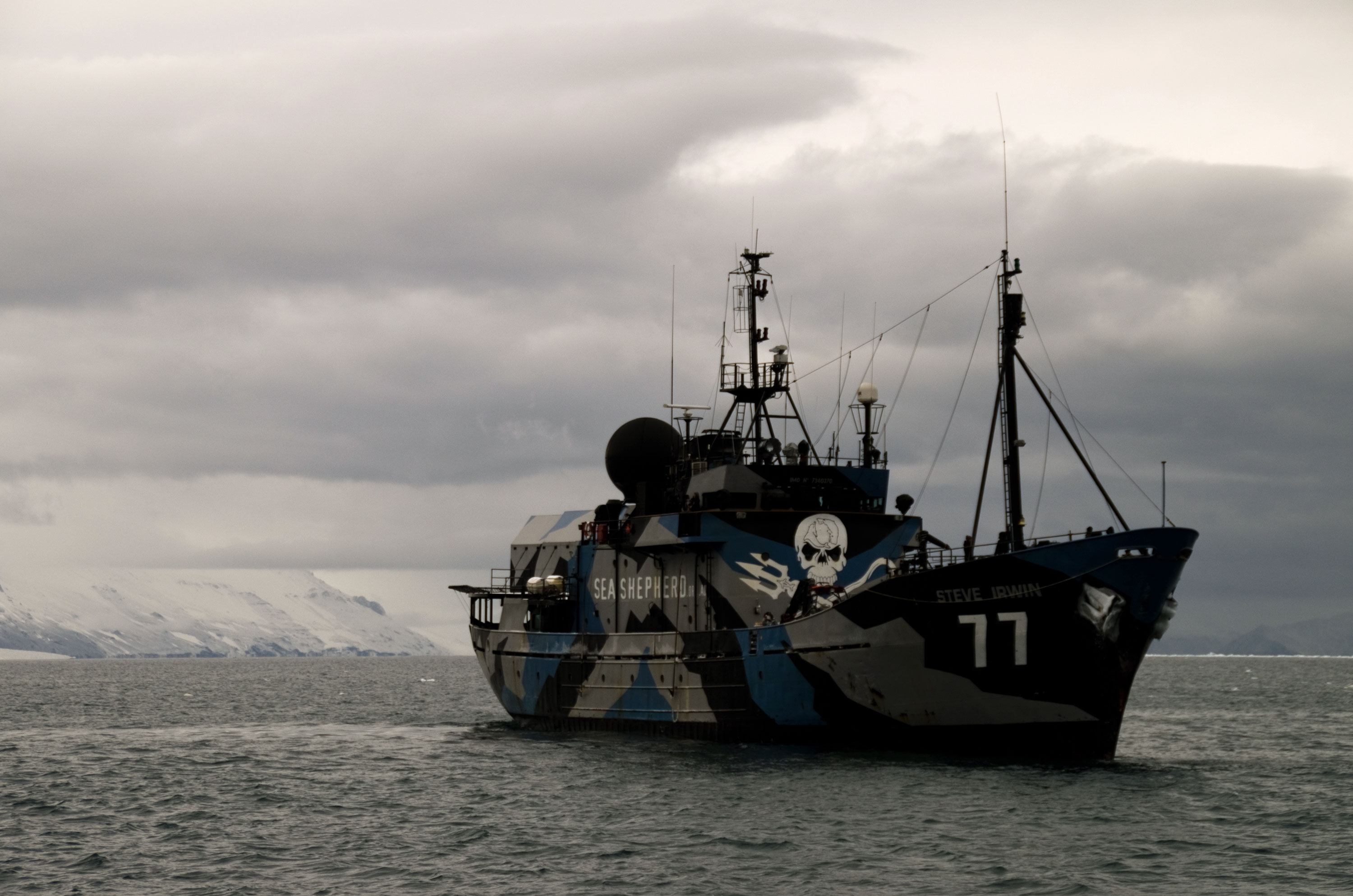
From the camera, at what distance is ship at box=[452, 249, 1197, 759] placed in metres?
32.7

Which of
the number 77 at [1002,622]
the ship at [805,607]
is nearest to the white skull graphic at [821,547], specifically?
the ship at [805,607]

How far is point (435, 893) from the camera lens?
22.9 m

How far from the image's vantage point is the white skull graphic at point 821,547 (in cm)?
4009

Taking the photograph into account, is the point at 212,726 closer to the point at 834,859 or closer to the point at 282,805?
the point at 282,805

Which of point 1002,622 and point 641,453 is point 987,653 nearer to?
point 1002,622

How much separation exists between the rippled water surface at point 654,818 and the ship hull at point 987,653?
87cm

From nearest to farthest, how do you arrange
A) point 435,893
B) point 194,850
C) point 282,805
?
point 435,893 → point 194,850 → point 282,805

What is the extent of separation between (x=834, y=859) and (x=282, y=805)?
14.0m

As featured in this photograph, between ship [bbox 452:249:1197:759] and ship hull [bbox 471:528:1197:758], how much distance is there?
0.04 m

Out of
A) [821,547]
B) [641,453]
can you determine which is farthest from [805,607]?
[641,453]

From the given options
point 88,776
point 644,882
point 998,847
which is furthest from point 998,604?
point 88,776

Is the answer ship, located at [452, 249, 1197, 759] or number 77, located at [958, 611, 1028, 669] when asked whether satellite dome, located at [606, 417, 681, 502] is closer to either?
ship, located at [452, 249, 1197, 759]

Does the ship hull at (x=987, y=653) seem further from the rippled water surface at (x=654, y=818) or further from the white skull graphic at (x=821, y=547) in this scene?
the white skull graphic at (x=821, y=547)

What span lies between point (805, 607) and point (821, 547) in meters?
2.87
